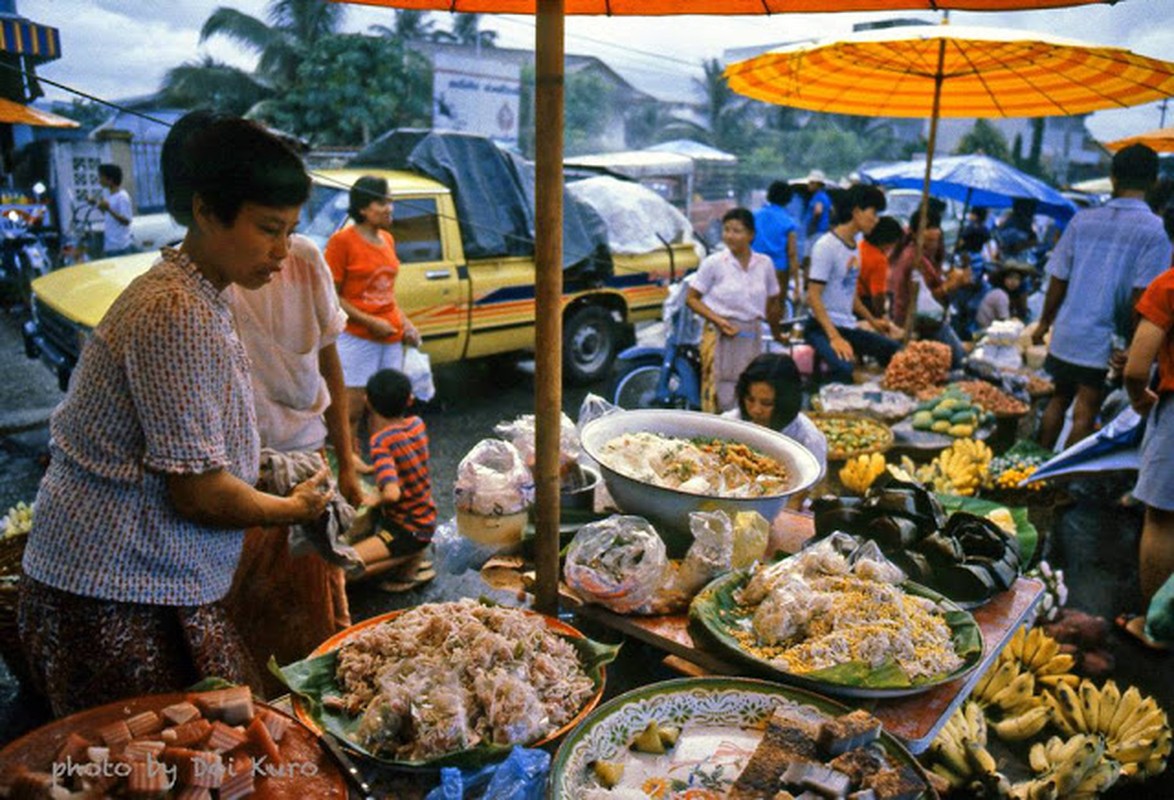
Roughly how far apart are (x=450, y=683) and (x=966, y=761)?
2120mm

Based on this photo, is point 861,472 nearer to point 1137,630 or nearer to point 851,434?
point 851,434

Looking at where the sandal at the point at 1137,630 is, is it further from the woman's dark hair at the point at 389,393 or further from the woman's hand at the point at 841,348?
the woman's dark hair at the point at 389,393

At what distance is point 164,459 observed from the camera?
1.61 m

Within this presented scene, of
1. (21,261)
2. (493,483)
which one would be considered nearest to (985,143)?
(21,261)

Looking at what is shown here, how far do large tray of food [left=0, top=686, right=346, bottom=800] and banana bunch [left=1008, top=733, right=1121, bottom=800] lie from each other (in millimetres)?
2461

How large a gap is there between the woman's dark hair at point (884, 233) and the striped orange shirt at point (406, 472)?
486 cm

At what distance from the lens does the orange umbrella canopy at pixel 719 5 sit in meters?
1.64

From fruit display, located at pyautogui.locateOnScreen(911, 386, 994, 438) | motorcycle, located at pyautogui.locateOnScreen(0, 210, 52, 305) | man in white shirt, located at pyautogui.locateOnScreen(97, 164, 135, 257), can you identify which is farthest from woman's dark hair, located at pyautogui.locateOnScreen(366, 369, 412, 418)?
motorcycle, located at pyautogui.locateOnScreen(0, 210, 52, 305)

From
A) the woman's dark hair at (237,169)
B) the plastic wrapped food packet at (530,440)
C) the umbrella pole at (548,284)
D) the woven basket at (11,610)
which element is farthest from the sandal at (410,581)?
the woman's dark hair at (237,169)

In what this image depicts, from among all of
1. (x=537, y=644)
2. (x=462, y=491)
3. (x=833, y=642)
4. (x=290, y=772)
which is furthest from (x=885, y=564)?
(x=290, y=772)

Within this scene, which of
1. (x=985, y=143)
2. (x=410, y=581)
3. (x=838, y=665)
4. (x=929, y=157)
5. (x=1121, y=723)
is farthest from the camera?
(x=985, y=143)

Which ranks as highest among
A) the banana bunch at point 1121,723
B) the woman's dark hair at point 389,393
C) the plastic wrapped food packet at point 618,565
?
the plastic wrapped food packet at point 618,565

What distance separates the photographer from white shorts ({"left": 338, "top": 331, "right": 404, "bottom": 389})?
5748 millimetres

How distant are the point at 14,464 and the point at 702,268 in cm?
537
